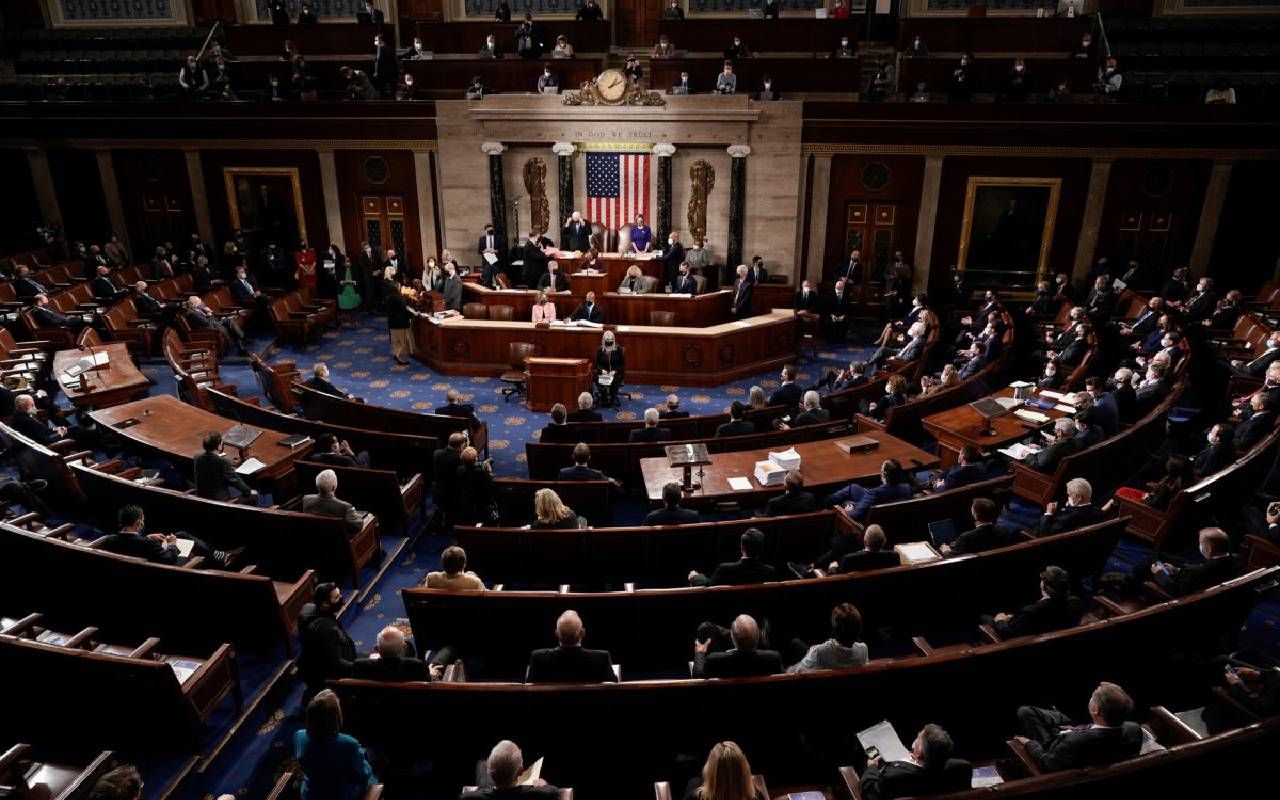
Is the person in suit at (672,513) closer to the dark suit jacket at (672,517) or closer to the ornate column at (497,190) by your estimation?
the dark suit jacket at (672,517)

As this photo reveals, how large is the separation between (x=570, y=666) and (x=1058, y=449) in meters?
5.42

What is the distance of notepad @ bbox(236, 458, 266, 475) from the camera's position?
7.41 m

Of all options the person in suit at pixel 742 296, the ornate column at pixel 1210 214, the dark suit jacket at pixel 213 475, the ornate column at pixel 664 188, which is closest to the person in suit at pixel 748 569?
the dark suit jacket at pixel 213 475

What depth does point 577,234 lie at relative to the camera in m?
15.4

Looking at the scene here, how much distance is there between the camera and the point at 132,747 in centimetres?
485

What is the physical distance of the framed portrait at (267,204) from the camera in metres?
17.0

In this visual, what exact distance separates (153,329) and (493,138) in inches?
273

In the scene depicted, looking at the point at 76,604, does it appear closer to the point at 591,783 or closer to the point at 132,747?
the point at 132,747

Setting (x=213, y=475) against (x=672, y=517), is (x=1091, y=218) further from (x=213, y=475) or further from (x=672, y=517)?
(x=213, y=475)

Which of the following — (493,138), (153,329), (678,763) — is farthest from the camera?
(493,138)

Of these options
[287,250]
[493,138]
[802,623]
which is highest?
[493,138]

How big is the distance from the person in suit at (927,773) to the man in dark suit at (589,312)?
31.1 feet

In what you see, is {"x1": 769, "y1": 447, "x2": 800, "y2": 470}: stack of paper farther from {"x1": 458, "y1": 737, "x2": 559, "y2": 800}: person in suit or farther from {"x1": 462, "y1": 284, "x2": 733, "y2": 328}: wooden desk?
{"x1": 462, "y1": 284, "x2": 733, "y2": 328}: wooden desk

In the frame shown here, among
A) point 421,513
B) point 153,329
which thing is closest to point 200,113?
point 153,329
